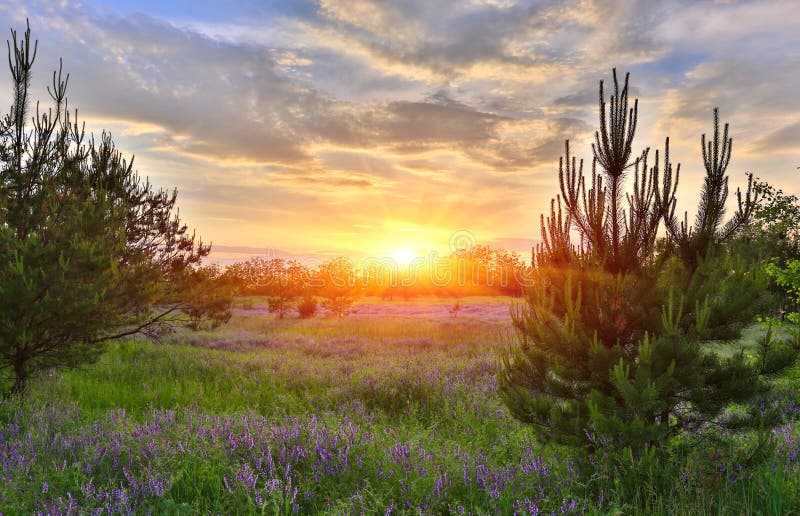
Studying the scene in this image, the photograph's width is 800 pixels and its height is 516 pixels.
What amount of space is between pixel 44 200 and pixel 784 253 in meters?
22.8

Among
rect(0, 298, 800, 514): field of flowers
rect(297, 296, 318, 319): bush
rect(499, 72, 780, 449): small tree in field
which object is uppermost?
rect(499, 72, 780, 449): small tree in field

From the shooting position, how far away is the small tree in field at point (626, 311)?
11.7 feet

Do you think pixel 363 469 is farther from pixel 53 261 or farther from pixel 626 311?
pixel 53 261

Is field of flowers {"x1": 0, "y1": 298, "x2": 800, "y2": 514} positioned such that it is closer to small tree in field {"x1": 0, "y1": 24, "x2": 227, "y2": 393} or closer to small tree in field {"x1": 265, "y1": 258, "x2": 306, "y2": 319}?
small tree in field {"x1": 0, "y1": 24, "x2": 227, "y2": 393}

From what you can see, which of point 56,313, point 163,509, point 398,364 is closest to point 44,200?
point 56,313

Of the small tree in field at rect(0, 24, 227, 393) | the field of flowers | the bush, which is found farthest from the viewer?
the bush

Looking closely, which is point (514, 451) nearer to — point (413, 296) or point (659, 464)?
point (659, 464)

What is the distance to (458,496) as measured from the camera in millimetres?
3430

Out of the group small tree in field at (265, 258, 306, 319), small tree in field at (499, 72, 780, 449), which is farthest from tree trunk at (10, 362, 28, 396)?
small tree in field at (265, 258, 306, 319)

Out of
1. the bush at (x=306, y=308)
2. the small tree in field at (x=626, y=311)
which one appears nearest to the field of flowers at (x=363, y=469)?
the small tree in field at (x=626, y=311)

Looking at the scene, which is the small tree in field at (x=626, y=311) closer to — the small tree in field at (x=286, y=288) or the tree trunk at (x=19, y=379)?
the tree trunk at (x=19, y=379)

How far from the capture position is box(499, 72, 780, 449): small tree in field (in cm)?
356

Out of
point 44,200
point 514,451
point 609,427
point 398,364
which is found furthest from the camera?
point 398,364

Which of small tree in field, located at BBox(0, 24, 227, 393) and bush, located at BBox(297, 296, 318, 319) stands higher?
small tree in field, located at BBox(0, 24, 227, 393)
